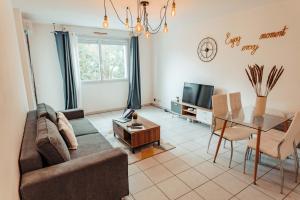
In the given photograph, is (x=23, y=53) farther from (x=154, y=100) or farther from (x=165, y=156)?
(x=154, y=100)

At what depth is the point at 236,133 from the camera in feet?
8.43

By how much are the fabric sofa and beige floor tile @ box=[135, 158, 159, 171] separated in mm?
703

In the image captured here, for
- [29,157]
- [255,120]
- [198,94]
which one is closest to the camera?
[29,157]

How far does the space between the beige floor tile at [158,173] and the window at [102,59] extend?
3.48 m

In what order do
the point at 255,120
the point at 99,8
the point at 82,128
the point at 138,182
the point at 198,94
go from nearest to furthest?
the point at 138,182, the point at 255,120, the point at 82,128, the point at 99,8, the point at 198,94

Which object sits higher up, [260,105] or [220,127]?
[260,105]

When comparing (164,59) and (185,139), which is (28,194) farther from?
(164,59)

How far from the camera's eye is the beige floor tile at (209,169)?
7.69 ft

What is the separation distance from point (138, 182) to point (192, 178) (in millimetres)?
684

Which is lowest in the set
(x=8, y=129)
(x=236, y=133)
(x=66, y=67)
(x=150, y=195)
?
(x=150, y=195)

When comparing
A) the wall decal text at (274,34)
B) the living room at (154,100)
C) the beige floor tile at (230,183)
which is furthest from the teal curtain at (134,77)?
the beige floor tile at (230,183)

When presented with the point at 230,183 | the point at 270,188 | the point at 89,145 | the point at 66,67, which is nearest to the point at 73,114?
the point at 89,145

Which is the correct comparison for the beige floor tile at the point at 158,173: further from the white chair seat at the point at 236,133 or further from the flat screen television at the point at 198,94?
the flat screen television at the point at 198,94

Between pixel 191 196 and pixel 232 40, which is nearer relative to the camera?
pixel 191 196
